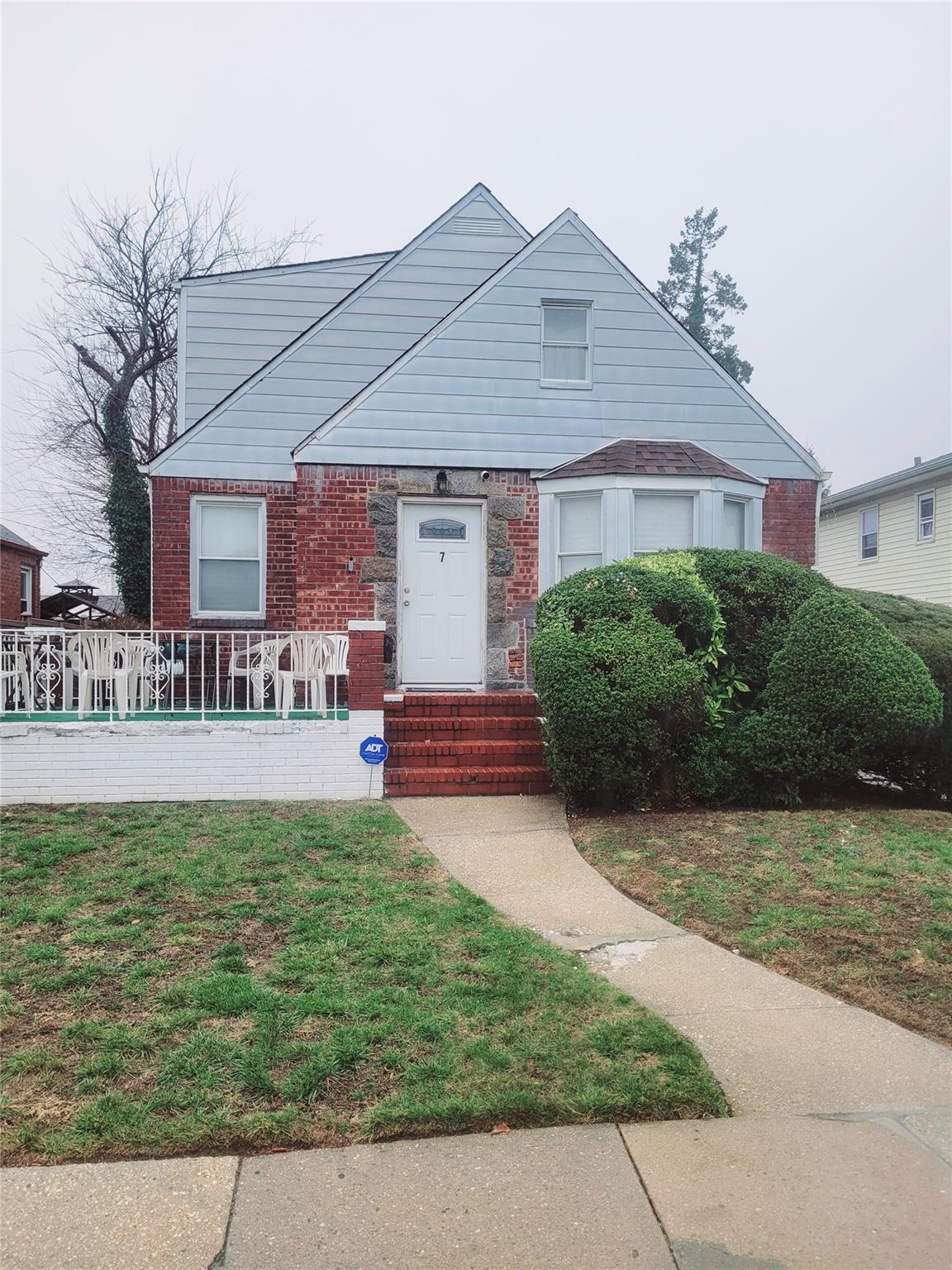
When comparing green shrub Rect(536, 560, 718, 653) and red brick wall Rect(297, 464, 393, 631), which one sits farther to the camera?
red brick wall Rect(297, 464, 393, 631)

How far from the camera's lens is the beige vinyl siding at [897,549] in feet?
65.2

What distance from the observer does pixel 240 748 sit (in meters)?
7.60

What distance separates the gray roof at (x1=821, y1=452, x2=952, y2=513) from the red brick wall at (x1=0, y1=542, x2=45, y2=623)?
79.4 feet

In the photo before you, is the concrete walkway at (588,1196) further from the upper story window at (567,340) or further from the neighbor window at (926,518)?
the neighbor window at (926,518)

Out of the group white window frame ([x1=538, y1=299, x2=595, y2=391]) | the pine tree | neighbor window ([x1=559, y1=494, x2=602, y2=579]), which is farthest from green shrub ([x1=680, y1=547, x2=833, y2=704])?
the pine tree

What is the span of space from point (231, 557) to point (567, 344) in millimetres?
5096

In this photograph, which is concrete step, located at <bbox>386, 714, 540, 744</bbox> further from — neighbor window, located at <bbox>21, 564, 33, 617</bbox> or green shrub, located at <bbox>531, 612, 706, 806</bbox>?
neighbor window, located at <bbox>21, 564, 33, 617</bbox>

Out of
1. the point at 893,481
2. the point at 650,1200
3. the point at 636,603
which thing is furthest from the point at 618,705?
the point at 893,481

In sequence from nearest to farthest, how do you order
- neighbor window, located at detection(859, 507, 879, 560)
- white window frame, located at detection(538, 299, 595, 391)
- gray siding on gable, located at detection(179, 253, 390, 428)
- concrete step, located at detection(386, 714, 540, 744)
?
concrete step, located at detection(386, 714, 540, 744) → white window frame, located at detection(538, 299, 595, 391) → gray siding on gable, located at detection(179, 253, 390, 428) → neighbor window, located at detection(859, 507, 879, 560)

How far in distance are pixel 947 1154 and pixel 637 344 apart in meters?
9.99

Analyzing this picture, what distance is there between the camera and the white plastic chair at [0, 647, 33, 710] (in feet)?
24.9

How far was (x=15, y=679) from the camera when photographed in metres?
7.74

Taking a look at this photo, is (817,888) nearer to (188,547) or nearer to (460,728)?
(460,728)

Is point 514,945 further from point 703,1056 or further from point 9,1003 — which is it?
point 9,1003
